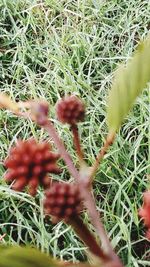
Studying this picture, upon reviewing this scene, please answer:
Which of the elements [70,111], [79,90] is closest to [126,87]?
[70,111]

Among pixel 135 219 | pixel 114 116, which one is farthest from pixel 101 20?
pixel 114 116

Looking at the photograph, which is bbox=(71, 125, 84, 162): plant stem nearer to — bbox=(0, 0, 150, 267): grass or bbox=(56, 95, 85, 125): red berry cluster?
bbox=(56, 95, 85, 125): red berry cluster

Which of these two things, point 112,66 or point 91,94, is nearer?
point 91,94

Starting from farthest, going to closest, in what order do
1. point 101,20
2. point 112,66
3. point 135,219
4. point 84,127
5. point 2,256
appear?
point 101,20, point 112,66, point 84,127, point 135,219, point 2,256

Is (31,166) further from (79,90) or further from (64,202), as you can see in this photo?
(79,90)

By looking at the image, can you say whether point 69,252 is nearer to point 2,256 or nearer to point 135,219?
point 135,219

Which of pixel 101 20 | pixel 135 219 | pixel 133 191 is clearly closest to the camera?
pixel 135 219
